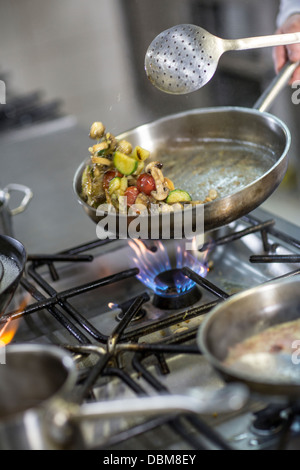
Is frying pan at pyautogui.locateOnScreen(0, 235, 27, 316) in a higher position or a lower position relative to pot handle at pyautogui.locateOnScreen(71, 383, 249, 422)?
lower

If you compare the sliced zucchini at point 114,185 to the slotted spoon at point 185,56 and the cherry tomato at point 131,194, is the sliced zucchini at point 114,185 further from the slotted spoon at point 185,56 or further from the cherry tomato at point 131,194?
the slotted spoon at point 185,56

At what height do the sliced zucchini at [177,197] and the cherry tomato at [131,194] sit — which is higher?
the cherry tomato at [131,194]

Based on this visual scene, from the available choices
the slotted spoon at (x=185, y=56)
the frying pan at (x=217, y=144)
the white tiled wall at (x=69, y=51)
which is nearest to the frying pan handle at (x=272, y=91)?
the frying pan at (x=217, y=144)

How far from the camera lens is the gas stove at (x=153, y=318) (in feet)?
1.97

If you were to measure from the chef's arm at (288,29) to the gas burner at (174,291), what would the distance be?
441 millimetres

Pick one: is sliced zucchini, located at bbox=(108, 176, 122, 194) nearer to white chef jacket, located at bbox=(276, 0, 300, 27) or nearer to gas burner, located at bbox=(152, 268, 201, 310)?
gas burner, located at bbox=(152, 268, 201, 310)

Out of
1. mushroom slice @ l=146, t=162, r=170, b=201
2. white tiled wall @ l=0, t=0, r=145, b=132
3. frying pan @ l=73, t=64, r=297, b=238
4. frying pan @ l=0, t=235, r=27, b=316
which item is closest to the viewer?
frying pan @ l=0, t=235, r=27, b=316

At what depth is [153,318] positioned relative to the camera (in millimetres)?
864

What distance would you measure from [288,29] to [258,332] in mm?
733

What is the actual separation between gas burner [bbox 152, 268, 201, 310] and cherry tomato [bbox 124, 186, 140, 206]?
11 centimetres

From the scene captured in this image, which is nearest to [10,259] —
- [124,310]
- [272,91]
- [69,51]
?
[124,310]

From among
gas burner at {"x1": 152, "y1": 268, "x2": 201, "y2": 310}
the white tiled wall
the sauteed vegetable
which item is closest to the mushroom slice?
the sauteed vegetable

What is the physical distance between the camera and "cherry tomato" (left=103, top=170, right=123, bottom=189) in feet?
3.11

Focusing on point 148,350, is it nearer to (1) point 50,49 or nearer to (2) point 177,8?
(2) point 177,8
